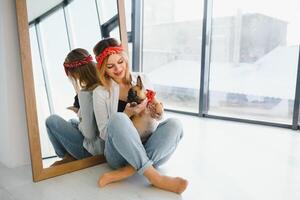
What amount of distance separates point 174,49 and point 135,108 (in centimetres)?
191

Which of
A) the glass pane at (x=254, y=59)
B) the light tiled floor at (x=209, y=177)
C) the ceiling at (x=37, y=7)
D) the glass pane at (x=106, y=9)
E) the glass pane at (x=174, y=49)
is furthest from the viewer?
the glass pane at (x=174, y=49)

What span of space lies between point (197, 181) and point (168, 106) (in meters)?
1.94

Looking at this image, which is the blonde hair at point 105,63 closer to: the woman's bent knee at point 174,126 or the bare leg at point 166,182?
the woman's bent knee at point 174,126

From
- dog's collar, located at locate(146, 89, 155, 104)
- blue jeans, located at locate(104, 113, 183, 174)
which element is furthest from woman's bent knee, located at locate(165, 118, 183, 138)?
dog's collar, located at locate(146, 89, 155, 104)

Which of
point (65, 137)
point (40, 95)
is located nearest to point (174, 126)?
point (65, 137)

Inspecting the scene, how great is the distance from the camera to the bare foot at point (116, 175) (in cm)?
151

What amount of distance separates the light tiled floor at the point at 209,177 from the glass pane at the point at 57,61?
1.35 feet

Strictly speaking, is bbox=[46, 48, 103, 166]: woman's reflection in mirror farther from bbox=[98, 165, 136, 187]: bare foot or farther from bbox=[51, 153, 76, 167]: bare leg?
bbox=[98, 165, 136, 187]: bare foot

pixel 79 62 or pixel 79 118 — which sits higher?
pixel 79 62

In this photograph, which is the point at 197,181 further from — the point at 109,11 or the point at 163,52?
the point at 163,52

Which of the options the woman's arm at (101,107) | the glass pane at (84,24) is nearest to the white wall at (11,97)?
the glass pane at (84,24)

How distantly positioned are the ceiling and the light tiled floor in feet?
2.88

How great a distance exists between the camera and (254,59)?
9.50 feet

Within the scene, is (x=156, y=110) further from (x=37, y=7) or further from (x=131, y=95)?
(x=37, y=7)
